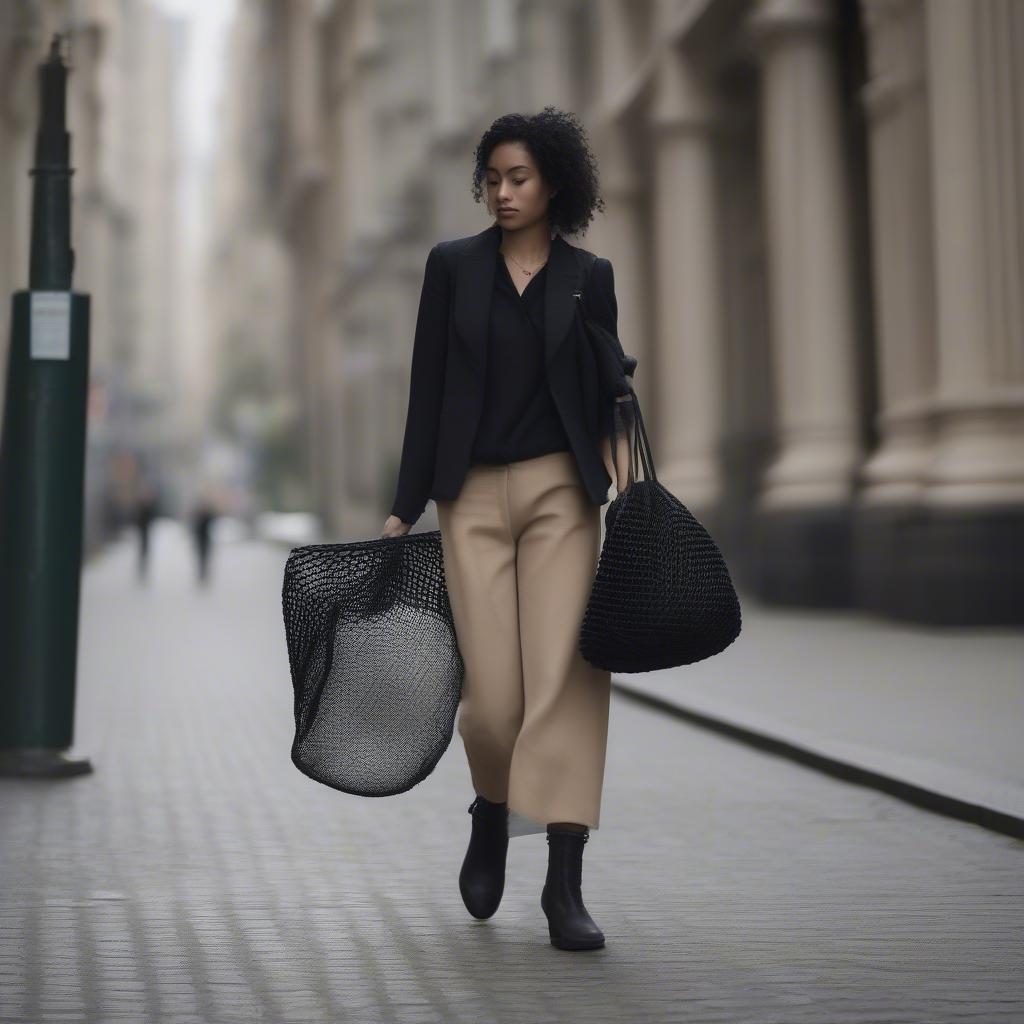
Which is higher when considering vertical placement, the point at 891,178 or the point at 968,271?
the point at 891,178

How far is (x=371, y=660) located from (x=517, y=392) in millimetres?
765

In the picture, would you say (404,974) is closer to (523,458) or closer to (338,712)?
(338,712)

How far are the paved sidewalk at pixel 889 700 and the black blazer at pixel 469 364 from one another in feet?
8.76

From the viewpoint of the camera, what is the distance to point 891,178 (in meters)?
18.0

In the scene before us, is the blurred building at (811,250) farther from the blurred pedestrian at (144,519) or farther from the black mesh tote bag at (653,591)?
the black mesh tote bag at (653,591)

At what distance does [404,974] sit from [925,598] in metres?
11.5

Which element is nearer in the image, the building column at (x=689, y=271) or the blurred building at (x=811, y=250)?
the blurred building at (x=811, y=250)

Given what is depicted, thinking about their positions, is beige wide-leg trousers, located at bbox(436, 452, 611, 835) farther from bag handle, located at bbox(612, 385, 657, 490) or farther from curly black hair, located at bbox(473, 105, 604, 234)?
curly black hair, located at bbox(473, 105, 604, 234)

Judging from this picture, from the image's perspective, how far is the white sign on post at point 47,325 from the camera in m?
8.62

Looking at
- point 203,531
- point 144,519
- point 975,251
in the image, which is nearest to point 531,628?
point 975,251

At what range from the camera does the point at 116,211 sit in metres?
83.2

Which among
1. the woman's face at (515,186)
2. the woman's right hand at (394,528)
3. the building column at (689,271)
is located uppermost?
the building column at (689,271)

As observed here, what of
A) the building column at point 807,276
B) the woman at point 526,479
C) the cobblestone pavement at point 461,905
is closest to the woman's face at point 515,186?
the woman at point 526,479

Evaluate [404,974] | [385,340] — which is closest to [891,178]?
[404,974]
